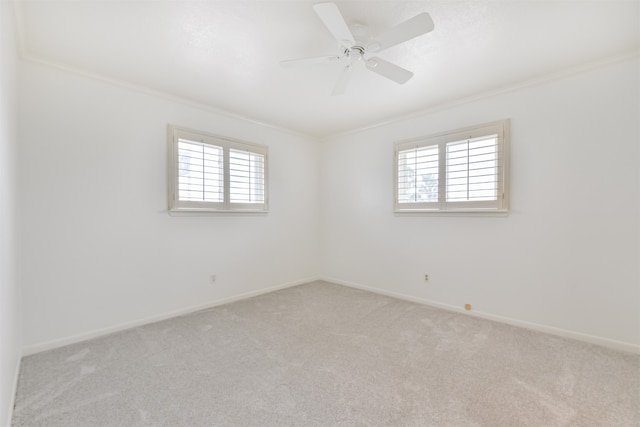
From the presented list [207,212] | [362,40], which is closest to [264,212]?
[207,212]

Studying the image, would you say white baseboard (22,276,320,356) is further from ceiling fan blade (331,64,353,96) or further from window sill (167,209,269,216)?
ceiling fan blade (331,64,353,96)

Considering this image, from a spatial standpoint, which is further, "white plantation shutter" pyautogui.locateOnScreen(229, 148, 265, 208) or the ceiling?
"white plantation shutter" pyautogui.locateOnScreen(229, 148, 265, 208)

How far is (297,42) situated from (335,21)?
0.58m

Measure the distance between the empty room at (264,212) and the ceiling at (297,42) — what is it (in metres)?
0.02

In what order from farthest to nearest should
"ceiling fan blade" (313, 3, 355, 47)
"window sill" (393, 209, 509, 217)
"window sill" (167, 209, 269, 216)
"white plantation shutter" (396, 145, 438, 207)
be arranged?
"white plantation shutter" (396, 145, 438, 207) → "window sill" (167, 209, 269, 216) → "window sill" (393, 209, 509, 217) → "ceiling fan blade" (313, 3, 355, 47)

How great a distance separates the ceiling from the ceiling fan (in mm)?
159

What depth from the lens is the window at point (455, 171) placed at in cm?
300

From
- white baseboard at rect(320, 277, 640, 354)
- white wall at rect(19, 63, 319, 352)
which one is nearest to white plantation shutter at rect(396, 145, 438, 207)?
white baseboard at rect(320, 277, 640, 354)

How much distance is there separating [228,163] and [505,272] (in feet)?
11.4

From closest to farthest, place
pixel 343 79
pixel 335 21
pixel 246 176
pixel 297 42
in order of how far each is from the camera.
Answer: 1. pixel 335 21
2. pixel 297 42
3. pixel 343 79
4. pixel 246 176

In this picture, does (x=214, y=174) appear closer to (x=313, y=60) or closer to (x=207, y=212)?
(x=207, y=212)

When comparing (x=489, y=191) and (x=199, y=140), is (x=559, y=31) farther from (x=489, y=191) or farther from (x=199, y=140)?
(x=199, y=140)

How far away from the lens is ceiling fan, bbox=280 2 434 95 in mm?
1592

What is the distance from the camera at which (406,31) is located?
170 centimetres
